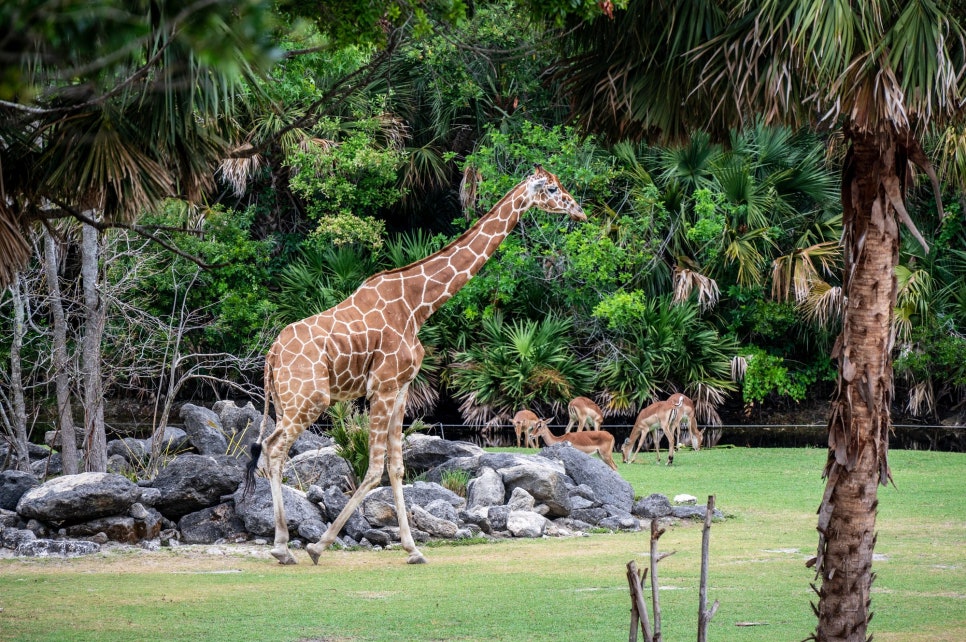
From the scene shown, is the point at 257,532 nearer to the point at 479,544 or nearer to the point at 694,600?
the point at 479,544

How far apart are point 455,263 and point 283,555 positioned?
127 inches

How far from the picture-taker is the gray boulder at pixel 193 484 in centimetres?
1190

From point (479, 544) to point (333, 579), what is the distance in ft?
7.39

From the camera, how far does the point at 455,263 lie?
11.7 metres

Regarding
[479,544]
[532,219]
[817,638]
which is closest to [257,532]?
[479,544]

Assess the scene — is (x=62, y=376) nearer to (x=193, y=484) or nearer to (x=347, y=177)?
(x=193, y=484)

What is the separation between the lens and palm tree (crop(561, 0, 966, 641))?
6.64m

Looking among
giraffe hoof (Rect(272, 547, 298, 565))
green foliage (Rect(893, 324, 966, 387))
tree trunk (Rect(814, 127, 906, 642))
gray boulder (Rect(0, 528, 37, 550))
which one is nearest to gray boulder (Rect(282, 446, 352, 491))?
giraffe hoof (Rect(272, 547, 298, 565))

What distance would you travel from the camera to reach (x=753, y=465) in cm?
1786

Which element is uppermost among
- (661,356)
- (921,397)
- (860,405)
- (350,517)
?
(661,356)

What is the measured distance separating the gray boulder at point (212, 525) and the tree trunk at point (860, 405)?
6.62 m

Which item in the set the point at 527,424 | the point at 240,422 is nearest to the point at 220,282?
the point at 240,422

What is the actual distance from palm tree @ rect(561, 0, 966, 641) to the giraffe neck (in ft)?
15.3

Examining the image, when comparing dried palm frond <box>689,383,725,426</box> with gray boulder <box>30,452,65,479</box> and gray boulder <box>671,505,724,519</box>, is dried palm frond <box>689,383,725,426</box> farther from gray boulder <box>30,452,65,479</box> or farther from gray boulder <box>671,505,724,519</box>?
gray boulder <box>30,452,65,479</box>
